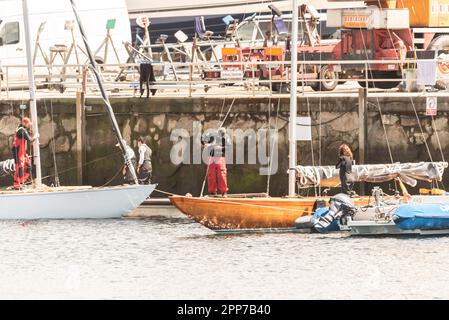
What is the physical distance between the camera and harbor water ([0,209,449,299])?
42625 millimetres

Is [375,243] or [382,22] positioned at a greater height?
[382,22]

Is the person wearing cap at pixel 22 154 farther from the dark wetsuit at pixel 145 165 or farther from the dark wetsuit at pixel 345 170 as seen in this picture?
the dark wetsuit at pixel 345 170

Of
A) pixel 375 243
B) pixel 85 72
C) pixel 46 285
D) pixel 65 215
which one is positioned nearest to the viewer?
pixel 46 285

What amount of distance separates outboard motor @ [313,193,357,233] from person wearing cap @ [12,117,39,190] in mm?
8068

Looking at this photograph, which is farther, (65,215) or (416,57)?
(416,57)

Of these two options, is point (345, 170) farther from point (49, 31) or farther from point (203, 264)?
point (49, 31)

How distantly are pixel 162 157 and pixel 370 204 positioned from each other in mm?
7721

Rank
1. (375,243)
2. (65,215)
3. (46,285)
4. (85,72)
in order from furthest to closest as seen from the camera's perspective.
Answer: (85,72), (65,215), (375,243), (46,285)

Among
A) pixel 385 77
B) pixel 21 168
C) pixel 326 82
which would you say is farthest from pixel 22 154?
pixel 385 77

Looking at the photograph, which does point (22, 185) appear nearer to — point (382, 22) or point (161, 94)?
point (161, 94)

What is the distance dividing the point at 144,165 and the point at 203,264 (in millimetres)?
8314

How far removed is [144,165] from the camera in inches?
2105

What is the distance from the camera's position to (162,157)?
54.4 m

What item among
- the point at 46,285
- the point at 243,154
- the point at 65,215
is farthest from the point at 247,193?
the point at 46,285
